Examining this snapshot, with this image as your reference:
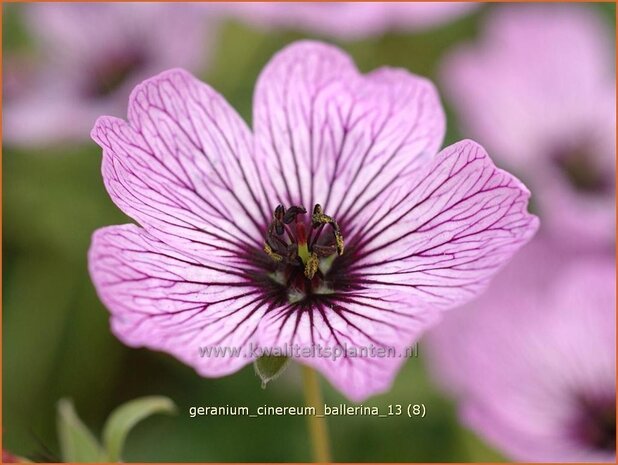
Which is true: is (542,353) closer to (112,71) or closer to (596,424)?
(596,424)

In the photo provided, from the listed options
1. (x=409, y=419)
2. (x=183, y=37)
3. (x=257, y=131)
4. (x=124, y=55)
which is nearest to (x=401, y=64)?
(x=183, y=37)

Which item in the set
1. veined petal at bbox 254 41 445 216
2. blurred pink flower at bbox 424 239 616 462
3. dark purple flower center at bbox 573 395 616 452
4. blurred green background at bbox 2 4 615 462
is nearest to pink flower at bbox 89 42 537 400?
veined petal at bbox 254 41 445 216

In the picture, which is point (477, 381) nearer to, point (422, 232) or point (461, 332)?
point (461, 332)

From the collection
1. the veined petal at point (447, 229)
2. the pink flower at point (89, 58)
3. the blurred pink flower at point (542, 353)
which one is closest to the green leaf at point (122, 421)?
the veined petal at point (447, 229)

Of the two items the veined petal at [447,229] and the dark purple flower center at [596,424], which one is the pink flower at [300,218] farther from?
the dark purple flower center at [596,424]

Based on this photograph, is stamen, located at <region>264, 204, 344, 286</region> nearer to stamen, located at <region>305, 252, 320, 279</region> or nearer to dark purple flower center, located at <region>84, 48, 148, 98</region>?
stamen, located at <region>305, 252, 320, 279</region>

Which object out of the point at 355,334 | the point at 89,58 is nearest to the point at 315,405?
the point at 355,334
